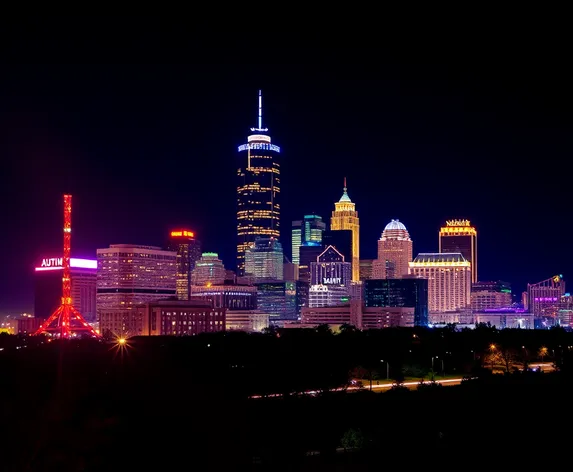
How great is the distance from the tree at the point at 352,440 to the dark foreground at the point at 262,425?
11 centimetres

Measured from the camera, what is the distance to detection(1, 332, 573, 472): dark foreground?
133 ft

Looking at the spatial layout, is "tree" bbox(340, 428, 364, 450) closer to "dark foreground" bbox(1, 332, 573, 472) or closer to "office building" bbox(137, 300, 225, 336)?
"dark foreground" bbox(1, 332, 573, 472)

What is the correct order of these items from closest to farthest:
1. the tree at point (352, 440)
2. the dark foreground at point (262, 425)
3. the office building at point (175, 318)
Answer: the dark foreground at point (262, 425)
the tree at point (352, 440)
the office building at point (175, 318)

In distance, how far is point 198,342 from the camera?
11262 centimetres

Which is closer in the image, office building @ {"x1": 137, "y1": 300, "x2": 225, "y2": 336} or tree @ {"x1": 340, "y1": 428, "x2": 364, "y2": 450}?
tree @ {"x1": 340, "y1": 428, "x2": 364, "y2": 450}

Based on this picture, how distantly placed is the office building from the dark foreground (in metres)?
109

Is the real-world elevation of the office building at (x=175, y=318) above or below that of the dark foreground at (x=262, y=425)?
above

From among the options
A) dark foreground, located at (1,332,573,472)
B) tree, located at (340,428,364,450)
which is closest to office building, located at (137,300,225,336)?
dark foreground, located at (1,332,573,472)

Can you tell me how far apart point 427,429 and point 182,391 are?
18.5 m

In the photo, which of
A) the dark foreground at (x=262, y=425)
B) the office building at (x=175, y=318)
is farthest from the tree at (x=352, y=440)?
the office building at (x=175, y=318)

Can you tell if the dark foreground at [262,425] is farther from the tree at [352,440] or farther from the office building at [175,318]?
the office building at [175,318]

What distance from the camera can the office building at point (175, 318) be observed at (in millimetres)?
181250

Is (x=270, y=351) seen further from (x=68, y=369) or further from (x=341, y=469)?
(x=341, y=469)

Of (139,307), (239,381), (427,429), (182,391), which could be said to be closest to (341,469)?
(427,429)
